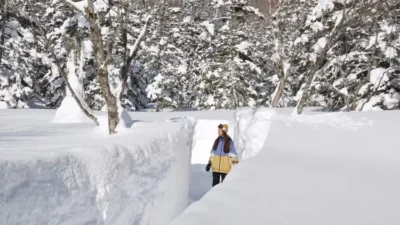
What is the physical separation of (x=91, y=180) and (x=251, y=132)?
7.75 meters

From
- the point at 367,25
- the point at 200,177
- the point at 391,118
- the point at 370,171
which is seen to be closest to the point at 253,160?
the point at 370,171

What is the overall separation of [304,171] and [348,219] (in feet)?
7.27

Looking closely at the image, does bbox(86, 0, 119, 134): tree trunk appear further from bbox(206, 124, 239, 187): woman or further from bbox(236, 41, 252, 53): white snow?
bbox(236, 41, 252, 53): white snow

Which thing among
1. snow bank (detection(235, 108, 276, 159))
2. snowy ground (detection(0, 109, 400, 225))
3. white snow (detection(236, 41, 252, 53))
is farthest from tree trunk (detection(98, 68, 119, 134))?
white snow (detection(236, 41, 252, 53))

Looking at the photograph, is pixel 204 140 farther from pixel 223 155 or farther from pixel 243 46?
pixel 243 46

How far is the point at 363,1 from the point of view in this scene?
1555 centimetres

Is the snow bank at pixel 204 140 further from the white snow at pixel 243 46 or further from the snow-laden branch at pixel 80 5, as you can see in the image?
the white snow at pixel 243 46

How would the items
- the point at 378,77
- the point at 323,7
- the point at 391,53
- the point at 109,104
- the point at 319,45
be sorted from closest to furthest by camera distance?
the point at 109,104 < the point at 378,77 < the point at 391,53 < the point at 323,7 < the point at 319,45

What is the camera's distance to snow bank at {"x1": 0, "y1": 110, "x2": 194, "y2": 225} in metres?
3.82

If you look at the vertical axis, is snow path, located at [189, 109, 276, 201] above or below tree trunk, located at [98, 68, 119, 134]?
below

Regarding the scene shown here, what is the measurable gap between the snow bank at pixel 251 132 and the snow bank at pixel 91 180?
10.1 feet

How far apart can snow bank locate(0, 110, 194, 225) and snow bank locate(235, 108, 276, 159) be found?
10.1ft

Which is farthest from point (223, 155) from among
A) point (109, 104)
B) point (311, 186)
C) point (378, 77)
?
point (378, 77)

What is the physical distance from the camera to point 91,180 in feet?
16.8
